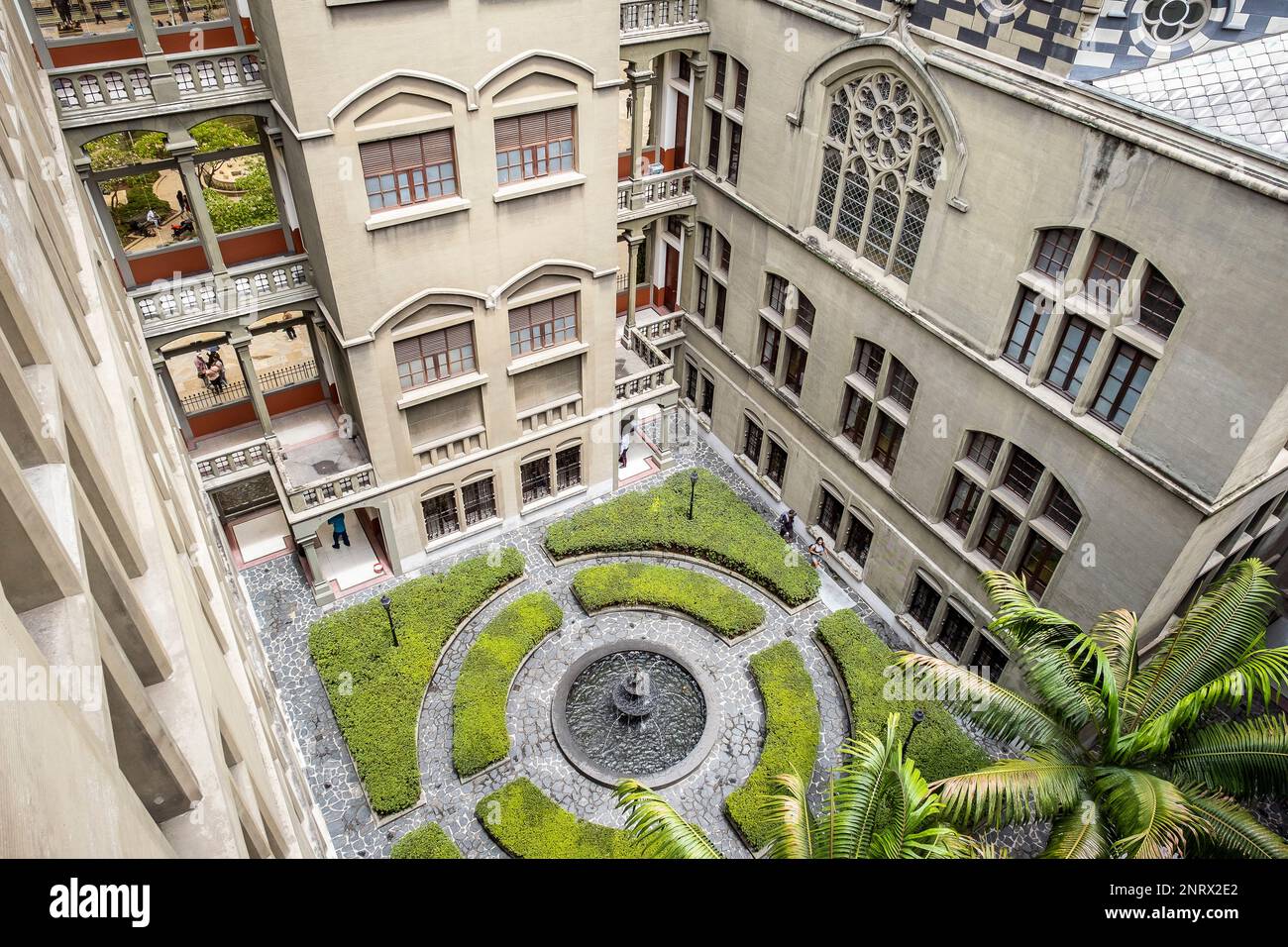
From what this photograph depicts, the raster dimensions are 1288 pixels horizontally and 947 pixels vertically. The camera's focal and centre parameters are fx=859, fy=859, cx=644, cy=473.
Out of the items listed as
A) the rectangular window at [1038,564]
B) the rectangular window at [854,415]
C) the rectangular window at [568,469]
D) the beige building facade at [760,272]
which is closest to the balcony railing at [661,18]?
the beige building facade at [760,272]

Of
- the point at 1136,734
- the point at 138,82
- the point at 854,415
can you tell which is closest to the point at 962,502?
the point at 854,415

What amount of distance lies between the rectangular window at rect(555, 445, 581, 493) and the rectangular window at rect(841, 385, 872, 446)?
10271 mm

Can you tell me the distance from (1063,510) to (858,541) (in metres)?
9.01

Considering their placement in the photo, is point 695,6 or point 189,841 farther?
point 695,6

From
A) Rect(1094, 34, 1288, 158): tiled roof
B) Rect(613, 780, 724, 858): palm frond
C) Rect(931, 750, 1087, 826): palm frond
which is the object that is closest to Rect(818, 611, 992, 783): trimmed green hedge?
Rect(931, 750, 1087, 826): palm frond

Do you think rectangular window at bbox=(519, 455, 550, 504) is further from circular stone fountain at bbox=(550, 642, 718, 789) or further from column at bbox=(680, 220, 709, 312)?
column at bbox=(680, 220, 709, 312)

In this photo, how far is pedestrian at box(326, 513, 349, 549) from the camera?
3184 cm

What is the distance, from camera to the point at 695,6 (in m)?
30.2

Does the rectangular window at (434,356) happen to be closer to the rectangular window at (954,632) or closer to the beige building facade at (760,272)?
the beige building facade at (760,272)

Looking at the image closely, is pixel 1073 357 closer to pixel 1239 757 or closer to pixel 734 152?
pixel 1239 757

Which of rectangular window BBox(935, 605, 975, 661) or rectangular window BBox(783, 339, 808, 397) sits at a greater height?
rectangular window BBox(783, 339, 808, 397)
